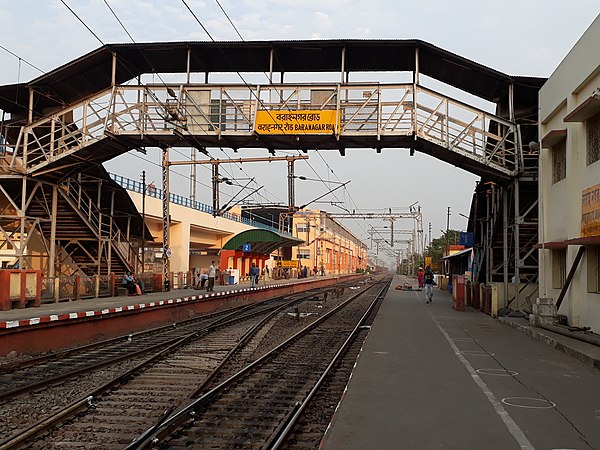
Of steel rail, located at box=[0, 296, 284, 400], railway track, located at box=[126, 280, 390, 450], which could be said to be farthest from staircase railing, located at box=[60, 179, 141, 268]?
railway track, located at box=[126, 280, 390, 450]

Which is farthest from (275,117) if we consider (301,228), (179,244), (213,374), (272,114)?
(301,228)

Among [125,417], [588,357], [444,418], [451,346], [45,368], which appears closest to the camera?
[444,418]

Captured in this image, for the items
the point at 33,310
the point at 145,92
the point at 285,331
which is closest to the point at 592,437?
the point at 285,331

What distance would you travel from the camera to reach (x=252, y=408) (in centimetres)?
810

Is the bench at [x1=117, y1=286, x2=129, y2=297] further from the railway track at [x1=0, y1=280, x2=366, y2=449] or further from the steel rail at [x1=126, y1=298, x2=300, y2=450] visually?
the railway track at [x1=0, y1=280, x2=366, y2=449]

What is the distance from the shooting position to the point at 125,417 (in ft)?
24.7

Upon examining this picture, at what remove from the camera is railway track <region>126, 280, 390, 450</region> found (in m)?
6.45

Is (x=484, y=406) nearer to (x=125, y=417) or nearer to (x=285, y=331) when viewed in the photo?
(x=125, y=417)

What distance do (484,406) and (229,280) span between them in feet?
117

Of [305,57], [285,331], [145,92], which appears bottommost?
[285,331]

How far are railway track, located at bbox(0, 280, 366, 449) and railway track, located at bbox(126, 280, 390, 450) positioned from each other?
0.35 meters

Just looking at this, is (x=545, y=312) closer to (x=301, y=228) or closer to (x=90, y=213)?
(x=90, y=213)

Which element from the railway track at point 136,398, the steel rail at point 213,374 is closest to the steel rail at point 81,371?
the railway track at point 136,398

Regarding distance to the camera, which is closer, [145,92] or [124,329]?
[124,329]
